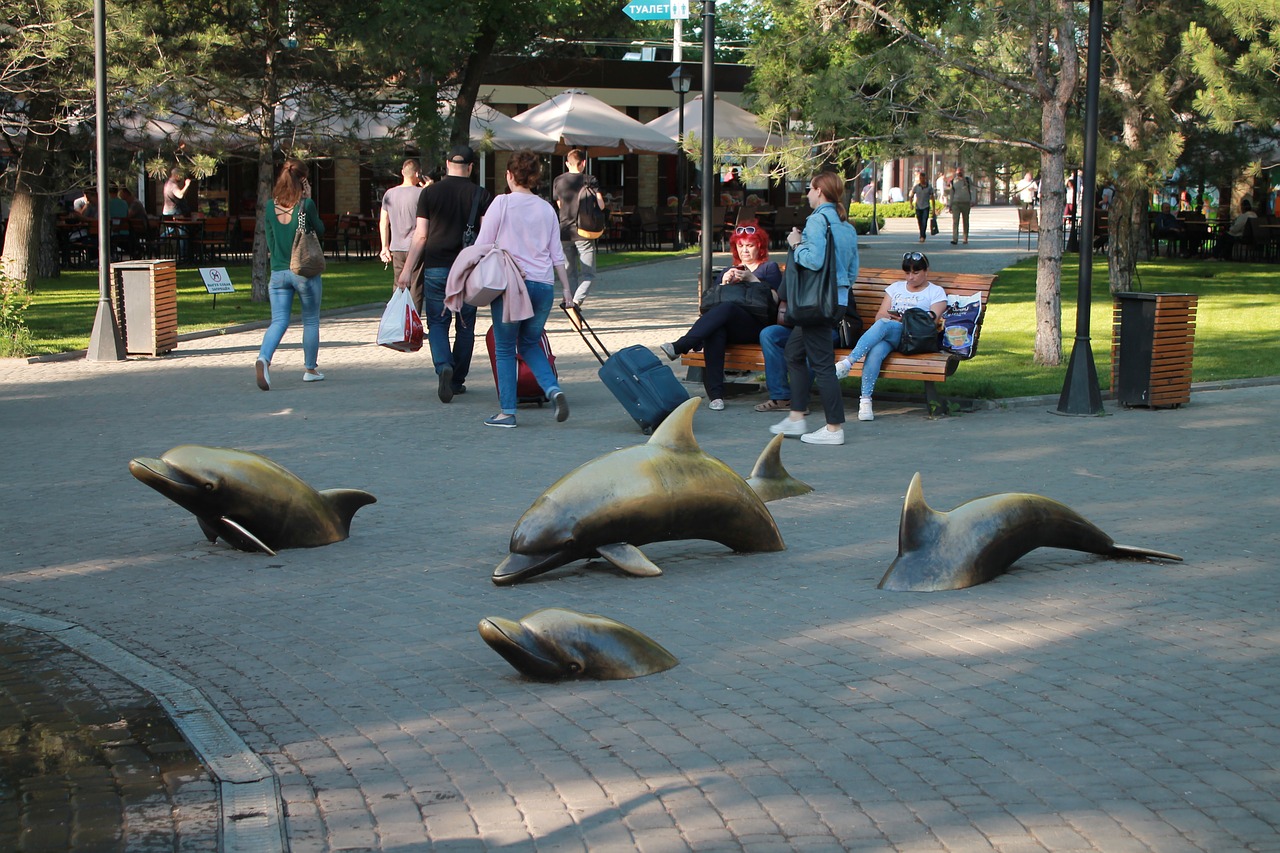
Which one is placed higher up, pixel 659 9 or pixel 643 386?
pixel 659 9

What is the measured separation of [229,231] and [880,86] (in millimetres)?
20066

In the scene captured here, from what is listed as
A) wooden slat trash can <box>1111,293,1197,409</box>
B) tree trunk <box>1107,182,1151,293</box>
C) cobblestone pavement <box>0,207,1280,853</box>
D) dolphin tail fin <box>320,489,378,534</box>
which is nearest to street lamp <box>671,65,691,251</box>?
tree trunk <box>1107,182,1151,293</box>

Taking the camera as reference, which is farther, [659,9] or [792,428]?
[659,9]

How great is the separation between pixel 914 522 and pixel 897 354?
4.94 meters

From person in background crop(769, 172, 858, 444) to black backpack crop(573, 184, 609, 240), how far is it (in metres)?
8.67

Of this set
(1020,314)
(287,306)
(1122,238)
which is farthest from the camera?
(1122,238)

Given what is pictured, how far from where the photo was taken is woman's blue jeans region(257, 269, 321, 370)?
1263cm

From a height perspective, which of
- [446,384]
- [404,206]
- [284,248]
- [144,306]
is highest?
[404,206]

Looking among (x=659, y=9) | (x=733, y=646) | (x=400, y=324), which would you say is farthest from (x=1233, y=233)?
(x=733, y=646)

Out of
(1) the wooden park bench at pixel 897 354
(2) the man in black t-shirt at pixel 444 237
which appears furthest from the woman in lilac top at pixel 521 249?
(1) the wooden park bench at pixel 897 354

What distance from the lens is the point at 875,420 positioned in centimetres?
1133

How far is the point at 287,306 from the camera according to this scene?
1282cm

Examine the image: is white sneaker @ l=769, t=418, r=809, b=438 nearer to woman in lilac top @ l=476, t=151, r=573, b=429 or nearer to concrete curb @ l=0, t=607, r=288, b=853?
woman in lilac top @ l=476, t=151, r=573, b=429

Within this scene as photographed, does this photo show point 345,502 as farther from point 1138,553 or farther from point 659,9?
point 659,9
